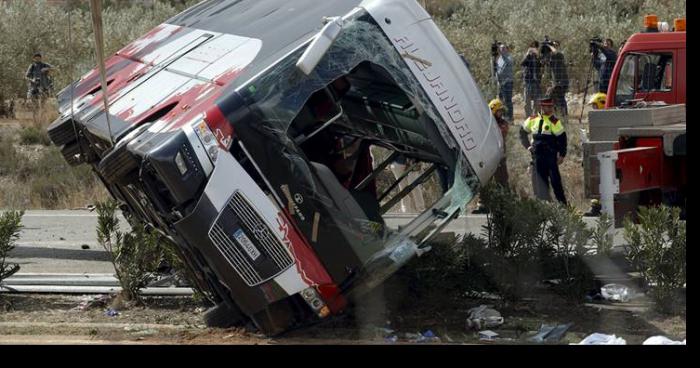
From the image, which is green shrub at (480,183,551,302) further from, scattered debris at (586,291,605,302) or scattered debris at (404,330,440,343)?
scattered debris at (404,330,440,343)

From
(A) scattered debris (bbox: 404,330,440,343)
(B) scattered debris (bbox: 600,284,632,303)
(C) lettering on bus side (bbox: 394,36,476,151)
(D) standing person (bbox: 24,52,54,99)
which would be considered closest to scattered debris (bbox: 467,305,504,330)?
(A) scattered debris (bbox: 404,330,440,343)

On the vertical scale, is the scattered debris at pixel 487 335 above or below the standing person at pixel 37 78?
above

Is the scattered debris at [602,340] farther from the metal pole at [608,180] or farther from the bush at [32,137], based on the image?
the bush at [32,137]

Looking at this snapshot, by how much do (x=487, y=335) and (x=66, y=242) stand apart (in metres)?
6.36

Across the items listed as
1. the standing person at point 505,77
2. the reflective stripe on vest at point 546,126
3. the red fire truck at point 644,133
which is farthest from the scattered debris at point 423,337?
the standing person at point 505,77

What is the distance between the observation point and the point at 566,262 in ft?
32.5

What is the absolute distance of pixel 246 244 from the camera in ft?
27.1

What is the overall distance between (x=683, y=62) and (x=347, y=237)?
23.0ft

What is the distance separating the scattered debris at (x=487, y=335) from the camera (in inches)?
352

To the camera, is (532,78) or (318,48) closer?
(318,48)

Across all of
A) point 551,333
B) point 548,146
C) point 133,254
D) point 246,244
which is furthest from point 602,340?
point 548,146

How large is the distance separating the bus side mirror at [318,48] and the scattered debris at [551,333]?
2550 mm

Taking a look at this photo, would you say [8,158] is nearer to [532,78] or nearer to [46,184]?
[46,184]

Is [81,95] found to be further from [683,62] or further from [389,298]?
[683,62]
